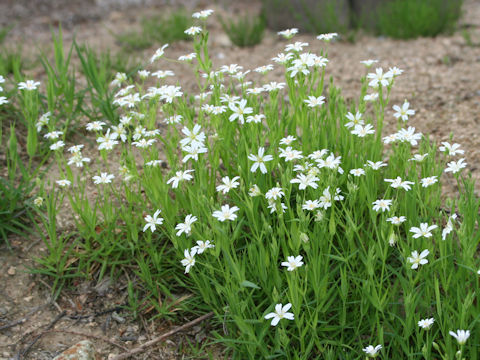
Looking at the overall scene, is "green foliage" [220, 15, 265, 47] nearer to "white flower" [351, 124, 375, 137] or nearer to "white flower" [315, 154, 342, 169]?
"white flower" [351, 124, 375, 137]

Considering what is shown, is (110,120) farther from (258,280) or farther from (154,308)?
(258,280)

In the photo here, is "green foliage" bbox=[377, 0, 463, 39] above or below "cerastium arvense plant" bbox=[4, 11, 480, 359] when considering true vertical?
above

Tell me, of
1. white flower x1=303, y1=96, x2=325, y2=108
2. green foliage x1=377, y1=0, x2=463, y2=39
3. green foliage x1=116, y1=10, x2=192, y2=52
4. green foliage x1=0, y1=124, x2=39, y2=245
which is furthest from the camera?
green foliage x1=116, y1=10, x2=192, y2=52

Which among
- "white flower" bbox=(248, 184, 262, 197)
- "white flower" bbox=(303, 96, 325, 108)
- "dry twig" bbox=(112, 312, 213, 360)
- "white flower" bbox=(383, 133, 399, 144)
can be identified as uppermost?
"white flower" bbox=(303, 96, 325, 108)

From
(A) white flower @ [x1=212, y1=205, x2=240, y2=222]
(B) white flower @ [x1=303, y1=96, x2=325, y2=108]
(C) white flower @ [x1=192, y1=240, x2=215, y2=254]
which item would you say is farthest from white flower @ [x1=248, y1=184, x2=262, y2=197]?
(B) white flower @ [x1=303, y1=96, x2=325, y2=108]

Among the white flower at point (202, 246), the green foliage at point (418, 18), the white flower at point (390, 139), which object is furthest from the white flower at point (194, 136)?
the green foliage at point (418, 18)

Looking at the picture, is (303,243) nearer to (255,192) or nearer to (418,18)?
(255,192)

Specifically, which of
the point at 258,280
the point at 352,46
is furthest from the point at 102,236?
the point at 352,46

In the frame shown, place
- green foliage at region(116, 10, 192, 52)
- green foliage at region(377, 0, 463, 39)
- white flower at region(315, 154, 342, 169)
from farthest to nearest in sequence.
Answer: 1. green foliage at region(116, 10, 192, 52)
2. green foliage at region(377, 0, 463, 39)
3. white flower at region(315, 154, 342, 169)
